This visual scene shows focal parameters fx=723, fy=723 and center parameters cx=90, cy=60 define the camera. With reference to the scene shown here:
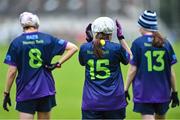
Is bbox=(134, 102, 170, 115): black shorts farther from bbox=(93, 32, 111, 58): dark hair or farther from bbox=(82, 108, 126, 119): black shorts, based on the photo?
bbox=(93, 32, 111, 58): dark hair

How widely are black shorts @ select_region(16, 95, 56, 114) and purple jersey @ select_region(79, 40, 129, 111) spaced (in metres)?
0.70

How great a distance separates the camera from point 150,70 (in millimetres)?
8219

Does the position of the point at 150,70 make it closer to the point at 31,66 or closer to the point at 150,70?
the point at 150,70

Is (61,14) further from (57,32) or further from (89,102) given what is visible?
(89,102)

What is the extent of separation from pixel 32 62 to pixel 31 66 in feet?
0.16

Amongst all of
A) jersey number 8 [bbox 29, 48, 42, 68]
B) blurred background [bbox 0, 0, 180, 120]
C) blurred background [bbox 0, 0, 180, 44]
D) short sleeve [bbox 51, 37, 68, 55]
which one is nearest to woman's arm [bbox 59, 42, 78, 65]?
short sleeve [bbox 51, 37, 68, 55]

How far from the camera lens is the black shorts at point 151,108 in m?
8.31

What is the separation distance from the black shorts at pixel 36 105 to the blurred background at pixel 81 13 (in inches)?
1067

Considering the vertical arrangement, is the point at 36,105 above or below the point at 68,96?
below

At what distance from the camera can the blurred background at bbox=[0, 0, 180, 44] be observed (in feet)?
121

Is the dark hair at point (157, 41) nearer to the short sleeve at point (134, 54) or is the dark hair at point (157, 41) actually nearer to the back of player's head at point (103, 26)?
the short sleeve at point (134, 54)

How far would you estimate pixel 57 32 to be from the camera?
35594mm

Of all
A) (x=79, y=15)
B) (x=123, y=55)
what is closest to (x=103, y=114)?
(x=123, y=55)

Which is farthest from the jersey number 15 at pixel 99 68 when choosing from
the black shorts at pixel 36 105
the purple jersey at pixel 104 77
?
the black shorts at pixel 36 105
